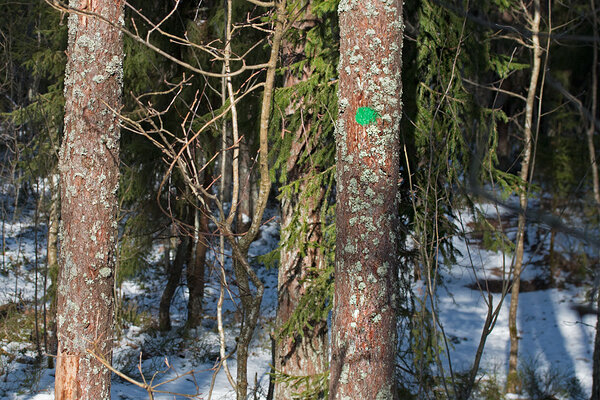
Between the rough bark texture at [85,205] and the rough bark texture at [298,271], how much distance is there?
5.51 ft

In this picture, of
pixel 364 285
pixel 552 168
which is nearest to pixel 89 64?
pixel 364 285

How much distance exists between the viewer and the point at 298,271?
16.4ft

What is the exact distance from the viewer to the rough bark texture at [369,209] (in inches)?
132

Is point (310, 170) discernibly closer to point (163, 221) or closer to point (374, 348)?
point (374, 348)

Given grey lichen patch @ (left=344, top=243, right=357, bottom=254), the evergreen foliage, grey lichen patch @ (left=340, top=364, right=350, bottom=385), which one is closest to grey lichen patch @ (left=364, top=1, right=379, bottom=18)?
the evergreen foliage

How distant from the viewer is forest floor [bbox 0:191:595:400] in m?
6.55

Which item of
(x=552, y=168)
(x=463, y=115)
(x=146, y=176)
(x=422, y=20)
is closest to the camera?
(x=422, y=20)

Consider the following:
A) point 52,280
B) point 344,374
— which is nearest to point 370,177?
point 344,374

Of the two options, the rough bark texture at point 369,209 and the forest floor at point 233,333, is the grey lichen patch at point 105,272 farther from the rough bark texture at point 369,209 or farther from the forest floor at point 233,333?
the forest floor at point 233,333

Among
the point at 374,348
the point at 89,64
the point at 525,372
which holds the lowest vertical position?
the point at 525,372

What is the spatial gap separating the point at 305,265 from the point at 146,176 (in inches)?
156

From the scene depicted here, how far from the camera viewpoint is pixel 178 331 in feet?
29.8

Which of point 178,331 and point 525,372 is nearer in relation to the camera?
point 525,372

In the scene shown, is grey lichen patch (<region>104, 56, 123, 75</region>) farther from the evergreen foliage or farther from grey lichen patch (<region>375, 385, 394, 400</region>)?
grey lichen patch (<region>375, 385, 394, 400</region>)
